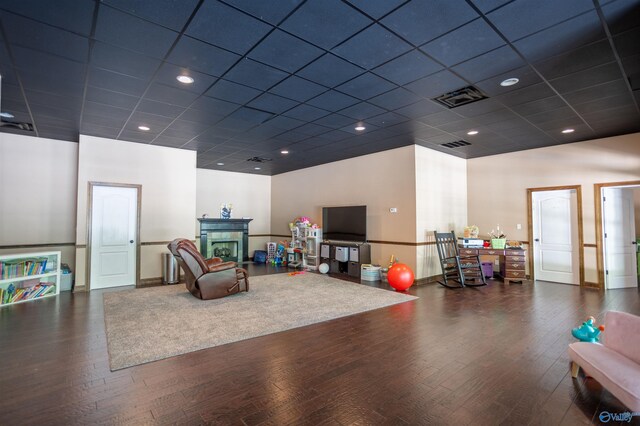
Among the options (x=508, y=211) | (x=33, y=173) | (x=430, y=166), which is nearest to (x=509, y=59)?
(x=430, y=166)

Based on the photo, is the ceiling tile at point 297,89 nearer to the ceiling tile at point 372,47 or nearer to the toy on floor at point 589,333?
the ceiling tile at point 372,47

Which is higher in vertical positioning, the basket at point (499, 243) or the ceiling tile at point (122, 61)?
the ceiling tile at point (122, 61)

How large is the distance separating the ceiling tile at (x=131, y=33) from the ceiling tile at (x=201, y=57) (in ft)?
0.35

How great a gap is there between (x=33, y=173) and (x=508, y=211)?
408 inches

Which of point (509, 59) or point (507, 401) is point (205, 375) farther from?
point (509, 59)

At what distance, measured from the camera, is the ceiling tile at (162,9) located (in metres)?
2.39

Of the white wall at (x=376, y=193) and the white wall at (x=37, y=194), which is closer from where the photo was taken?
the white wall at (x=37, y=194)

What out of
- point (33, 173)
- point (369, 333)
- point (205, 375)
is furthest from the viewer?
point (33, 173)

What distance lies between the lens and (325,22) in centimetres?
263

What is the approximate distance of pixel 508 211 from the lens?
7383 millimetres

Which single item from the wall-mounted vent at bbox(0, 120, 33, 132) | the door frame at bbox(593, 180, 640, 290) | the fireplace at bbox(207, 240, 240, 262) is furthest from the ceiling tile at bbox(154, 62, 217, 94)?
the door frame at bbox(593, 180, 640, 290)

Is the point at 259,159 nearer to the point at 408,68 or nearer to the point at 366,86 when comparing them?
the point at 366,86

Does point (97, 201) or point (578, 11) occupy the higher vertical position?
point (578, 11)

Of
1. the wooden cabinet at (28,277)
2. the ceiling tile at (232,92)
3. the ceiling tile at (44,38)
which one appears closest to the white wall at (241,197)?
the wooden cabinet at (28,277)
